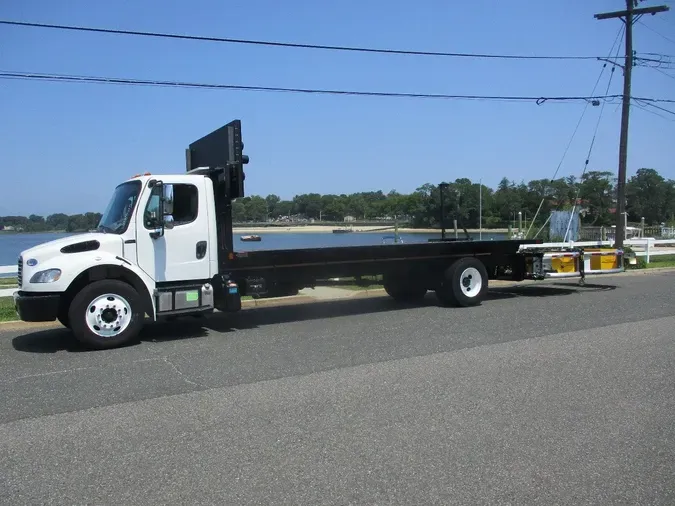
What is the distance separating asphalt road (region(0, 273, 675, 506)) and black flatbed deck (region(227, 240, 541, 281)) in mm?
1213

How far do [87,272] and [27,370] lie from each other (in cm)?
175

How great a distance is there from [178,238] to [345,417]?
5.16 m

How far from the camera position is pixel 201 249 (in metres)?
9.95

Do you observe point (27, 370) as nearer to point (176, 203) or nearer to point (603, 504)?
point (176, 203)

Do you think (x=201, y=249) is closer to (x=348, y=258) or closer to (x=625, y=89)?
(x=348, y=258)

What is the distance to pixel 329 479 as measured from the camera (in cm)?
430

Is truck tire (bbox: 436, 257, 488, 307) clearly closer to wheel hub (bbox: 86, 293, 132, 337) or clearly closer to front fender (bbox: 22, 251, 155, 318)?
front fender (bbox: 22, 251, 155, 318)

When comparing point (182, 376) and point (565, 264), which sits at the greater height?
point (565, 264)

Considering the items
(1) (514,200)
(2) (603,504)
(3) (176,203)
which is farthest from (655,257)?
(2) (603,504)

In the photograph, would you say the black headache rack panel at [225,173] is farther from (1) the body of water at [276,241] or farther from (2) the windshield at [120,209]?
(2) the windshield at [120,209]

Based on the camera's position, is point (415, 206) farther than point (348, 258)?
Yes

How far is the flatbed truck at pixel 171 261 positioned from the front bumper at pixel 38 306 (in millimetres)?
14

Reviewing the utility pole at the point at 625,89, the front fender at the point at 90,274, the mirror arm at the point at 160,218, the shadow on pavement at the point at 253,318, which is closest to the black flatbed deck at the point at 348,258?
the shadow on pavement at the point at 253,318

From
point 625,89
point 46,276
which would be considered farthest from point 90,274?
point 625,89
